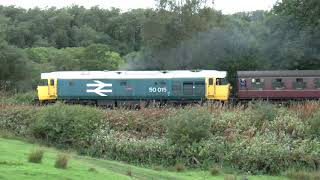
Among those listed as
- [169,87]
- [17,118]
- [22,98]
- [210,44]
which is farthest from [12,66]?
[17,118]

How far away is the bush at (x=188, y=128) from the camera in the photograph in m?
21.9

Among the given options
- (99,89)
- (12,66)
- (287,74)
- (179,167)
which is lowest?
(179,167)

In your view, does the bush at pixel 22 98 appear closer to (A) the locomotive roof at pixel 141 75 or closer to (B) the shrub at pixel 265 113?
(A) the locomotive roof at pixel 141 75

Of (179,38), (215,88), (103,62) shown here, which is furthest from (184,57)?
(103,62)

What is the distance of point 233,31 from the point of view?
6562 cm

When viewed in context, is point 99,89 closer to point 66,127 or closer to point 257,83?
point 257,83

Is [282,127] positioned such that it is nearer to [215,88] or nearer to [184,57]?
[215,88]

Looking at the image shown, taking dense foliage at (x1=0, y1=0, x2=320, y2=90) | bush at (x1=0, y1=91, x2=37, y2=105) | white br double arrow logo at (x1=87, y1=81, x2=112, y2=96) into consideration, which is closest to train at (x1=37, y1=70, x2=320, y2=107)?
white br double arrow logo at (x1=87, y1=81, x2=112, y2=96)

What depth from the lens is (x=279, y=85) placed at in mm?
43375

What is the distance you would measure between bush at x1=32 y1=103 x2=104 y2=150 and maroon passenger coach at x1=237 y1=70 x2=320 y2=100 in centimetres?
2078

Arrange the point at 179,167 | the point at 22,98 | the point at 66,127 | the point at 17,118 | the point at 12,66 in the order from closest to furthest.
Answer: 1. the point at 179,167
2. the point at 66,127
3. the point at 17,118
4. the point at 22,98
5. the point at 12,66

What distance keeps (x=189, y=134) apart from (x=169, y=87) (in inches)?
753

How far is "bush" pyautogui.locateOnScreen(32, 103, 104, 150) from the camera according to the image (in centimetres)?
2395

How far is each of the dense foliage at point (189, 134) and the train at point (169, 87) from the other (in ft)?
43.2
